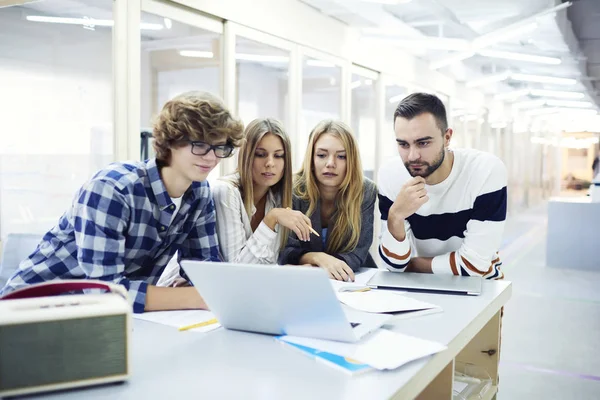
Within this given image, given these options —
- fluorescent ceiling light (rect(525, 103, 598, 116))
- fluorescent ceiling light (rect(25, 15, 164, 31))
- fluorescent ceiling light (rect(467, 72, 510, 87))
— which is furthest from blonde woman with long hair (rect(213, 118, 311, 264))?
fluorescent ceiling light (rect(525, 103, 598, 116))

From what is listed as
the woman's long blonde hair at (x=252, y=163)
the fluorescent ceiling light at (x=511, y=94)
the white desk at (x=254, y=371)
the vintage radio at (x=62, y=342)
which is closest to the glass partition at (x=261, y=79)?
the woman's long blonde hair at (x=252, y=163)

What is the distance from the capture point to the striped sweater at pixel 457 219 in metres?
2.19

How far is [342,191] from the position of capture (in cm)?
248

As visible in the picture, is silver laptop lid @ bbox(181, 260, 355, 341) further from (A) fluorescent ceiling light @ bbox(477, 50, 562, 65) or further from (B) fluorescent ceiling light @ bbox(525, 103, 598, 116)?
(B) fluorescent ceiling light @ bbox(525, 103, 598, 116)

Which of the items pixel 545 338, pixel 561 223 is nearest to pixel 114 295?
pixel 545 338

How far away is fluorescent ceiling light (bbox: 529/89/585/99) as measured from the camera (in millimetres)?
11570

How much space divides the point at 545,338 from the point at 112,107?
321 centimetres

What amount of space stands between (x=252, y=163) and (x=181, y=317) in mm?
952

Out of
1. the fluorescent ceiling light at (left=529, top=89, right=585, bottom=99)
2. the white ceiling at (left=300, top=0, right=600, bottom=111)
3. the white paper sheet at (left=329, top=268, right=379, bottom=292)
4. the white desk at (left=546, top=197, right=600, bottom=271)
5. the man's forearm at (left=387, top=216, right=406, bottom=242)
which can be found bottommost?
the white desk at (left=546, top=197, right=600, bottom=271)

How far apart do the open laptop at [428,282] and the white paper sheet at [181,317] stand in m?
0.62

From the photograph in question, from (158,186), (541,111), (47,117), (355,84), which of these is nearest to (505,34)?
(355,84)

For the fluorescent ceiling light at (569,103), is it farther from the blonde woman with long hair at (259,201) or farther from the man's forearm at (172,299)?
the man's forearm at (172,299)

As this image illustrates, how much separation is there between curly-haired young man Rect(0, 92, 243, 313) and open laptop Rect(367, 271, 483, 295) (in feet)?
2.19

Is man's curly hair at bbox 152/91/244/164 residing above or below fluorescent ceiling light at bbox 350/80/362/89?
below
